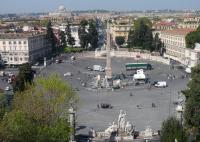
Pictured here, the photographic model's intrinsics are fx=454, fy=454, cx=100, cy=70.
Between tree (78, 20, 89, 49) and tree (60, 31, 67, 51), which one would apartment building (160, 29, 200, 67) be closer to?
tree (78, 20, 89, 49)

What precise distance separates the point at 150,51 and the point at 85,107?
36.7 metres

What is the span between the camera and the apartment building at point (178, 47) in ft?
187

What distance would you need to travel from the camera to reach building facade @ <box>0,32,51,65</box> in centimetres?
6278

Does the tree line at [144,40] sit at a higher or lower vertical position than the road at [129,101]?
higher

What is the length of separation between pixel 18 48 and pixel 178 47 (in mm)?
23442

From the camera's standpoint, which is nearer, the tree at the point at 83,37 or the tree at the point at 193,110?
the tree at the point at 193,110

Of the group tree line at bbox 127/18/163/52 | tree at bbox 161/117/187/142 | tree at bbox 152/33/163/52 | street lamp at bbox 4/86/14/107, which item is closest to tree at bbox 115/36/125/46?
tree line at bbox 127/18/163/52

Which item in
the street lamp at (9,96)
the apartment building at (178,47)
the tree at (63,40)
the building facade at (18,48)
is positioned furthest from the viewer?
the tree at (63,40)

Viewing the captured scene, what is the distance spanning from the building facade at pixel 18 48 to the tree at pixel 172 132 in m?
43.4

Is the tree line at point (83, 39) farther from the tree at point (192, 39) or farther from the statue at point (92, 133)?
the statue at point (92, 133)

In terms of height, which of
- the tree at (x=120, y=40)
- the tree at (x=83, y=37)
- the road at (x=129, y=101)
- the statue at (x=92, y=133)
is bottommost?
the road at (x=129, y=101)

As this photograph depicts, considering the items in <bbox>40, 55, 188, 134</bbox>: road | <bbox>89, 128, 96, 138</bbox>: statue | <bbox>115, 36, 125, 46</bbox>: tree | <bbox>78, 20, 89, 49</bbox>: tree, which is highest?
<bbox>78, 20, 89, 49</bbox>: tree

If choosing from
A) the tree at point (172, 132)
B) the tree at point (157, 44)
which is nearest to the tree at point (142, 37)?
the tree at point (157, 44)

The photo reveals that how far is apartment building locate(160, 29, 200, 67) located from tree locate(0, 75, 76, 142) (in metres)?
31.1
